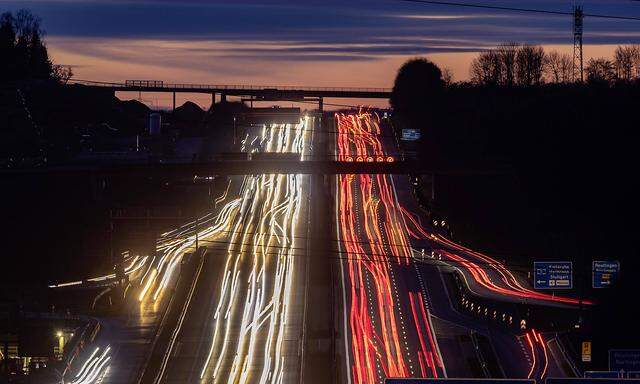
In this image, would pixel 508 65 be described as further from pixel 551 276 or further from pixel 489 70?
pixel 551 276

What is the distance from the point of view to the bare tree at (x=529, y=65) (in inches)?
4503

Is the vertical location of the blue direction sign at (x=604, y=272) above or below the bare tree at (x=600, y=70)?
below

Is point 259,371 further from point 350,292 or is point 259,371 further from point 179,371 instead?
point 350,292

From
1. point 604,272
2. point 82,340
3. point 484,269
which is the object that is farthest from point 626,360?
point 484,269

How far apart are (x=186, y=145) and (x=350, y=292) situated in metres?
40.2

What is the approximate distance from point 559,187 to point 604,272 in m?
23.7

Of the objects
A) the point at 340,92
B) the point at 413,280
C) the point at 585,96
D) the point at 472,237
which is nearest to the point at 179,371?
the point at 413,280

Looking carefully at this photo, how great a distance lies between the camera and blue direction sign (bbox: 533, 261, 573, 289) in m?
36.4

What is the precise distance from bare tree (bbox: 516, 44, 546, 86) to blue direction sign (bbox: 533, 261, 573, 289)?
260 ft

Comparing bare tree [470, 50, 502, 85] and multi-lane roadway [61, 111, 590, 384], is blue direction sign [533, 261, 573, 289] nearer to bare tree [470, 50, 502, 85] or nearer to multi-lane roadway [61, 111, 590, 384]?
multi-lane roadway [61, 111, 590, 384]

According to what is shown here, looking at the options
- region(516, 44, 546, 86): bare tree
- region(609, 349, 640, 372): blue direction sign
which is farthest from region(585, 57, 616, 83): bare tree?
region(609, 349, 640, 372): blue direction sign

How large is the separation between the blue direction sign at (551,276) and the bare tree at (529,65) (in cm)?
7914

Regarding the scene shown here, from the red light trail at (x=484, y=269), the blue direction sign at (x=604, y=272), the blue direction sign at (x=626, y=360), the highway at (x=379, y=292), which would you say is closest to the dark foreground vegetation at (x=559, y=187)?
the blue direction sign at (x=604, y=272)

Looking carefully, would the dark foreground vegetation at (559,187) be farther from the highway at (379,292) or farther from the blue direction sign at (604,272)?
the highway at (379,292)
